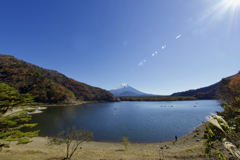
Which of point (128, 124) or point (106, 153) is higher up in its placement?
point (106, 153)

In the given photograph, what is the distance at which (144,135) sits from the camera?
27844 millimetres

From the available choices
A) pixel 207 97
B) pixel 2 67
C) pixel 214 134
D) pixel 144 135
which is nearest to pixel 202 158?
pixel 214 134

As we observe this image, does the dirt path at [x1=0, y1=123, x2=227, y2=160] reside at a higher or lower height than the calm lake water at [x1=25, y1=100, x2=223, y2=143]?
higher

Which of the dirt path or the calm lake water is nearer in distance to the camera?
the dirt path

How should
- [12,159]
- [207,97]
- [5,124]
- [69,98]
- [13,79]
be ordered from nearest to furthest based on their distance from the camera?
[5,124] < [12,159] < [13,79] < [69,98] < [207,97]

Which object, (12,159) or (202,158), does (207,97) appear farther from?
(12,159)

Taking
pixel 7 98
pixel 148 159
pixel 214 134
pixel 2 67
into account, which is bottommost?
pixel 148 159

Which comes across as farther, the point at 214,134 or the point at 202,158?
the point at 202,158

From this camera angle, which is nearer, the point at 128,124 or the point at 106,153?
the point at 106,153

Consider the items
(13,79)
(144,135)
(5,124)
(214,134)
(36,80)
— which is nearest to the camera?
(214,134)

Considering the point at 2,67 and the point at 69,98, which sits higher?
the point at 2,67

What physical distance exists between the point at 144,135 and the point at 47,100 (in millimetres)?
124129

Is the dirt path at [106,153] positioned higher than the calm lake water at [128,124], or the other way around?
the dirt path at [106,153]

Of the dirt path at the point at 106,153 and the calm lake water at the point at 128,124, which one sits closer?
the dirt path at the point at 106,153
